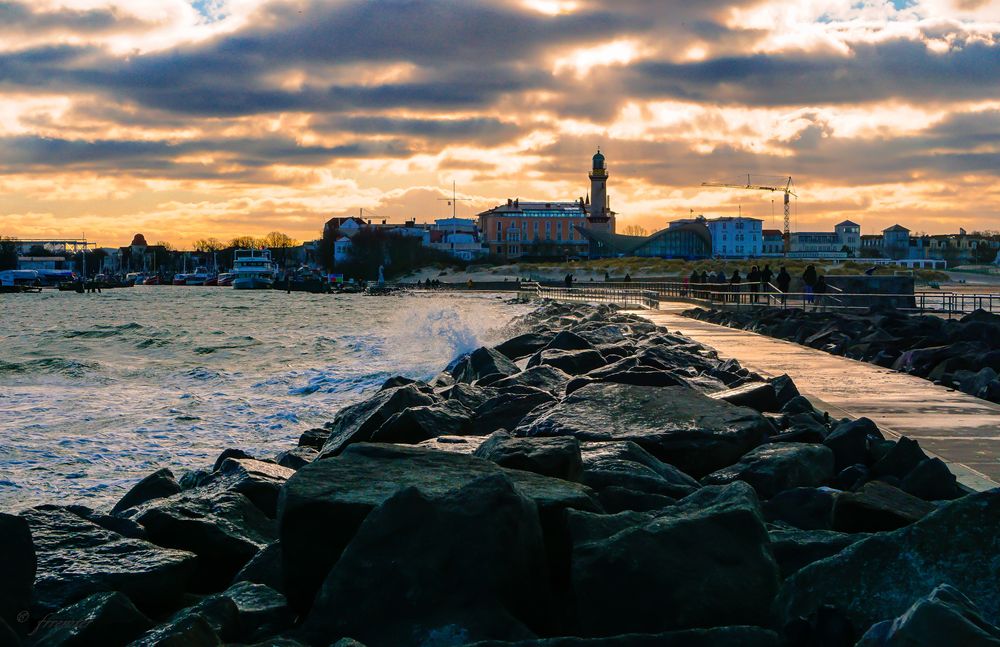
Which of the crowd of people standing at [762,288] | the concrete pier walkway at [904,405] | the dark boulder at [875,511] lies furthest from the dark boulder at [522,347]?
the dark boulder at [875,511]

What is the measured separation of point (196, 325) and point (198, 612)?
42898 millimetres

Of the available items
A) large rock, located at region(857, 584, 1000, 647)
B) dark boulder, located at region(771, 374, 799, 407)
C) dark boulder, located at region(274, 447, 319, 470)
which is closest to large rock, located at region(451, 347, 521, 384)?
dark boulder, located at region(771, 374, 799, 407)

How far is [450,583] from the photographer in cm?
381

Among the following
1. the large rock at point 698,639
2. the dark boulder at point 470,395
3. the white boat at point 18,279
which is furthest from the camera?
the white boat at point 18,279

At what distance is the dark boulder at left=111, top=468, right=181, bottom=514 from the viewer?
7.08m

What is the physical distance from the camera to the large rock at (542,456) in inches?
205

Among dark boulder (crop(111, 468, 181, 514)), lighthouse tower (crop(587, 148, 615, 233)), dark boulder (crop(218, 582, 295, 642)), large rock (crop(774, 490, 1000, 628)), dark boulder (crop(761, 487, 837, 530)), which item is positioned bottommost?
dark boulder (crop(111, 468, 181, 514))

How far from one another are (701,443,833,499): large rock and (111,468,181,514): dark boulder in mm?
3674

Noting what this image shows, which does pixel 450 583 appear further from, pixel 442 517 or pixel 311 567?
pixel 311 567

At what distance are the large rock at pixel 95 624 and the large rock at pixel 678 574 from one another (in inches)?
65.7

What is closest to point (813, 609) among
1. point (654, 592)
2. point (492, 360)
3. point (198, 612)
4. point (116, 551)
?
point (654, 592)

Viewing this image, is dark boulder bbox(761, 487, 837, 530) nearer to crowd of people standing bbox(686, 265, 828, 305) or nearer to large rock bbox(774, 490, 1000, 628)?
large rock bbox(774, 490, 1000, 628)

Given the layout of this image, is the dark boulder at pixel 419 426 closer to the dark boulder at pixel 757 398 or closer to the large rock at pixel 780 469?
the dark boulder at pixel 757 398

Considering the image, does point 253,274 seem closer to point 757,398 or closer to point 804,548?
point 757,398
